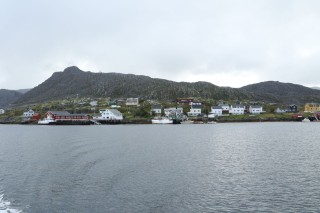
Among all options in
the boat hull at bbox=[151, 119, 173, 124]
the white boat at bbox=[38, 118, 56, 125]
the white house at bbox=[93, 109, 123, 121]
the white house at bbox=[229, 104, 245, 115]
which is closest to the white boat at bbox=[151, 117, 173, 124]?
the boat hull at bbox=[151, 119, 173, 124]

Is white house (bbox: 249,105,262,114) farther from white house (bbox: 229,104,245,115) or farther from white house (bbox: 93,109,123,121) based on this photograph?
white house (bbox: 93,109,123,121)

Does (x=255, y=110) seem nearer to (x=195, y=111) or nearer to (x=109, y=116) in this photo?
(x=195, y=111)

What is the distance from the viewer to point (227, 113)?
7840 inches

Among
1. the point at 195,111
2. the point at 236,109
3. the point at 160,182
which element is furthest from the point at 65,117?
the point at 160,182

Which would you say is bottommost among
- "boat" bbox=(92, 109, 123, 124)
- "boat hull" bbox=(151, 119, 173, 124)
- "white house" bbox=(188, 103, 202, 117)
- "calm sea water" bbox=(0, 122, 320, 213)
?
"calm sea water" bbox=(0, 122, 320, 213)

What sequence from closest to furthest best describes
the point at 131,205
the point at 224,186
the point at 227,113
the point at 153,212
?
the point at 153,212 → the point at 131,205 → the point at 224,186 → the point at 227,113

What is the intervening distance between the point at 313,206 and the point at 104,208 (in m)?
16.9

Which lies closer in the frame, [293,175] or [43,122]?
[293,175]

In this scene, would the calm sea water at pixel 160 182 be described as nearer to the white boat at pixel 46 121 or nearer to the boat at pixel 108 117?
the boat at pixel 108 117

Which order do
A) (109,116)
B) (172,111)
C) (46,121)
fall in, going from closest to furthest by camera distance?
(46,121)
(109,116)
(172,111)

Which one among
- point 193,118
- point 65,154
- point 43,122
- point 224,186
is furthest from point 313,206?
point 43,122

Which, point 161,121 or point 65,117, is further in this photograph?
point 65,117

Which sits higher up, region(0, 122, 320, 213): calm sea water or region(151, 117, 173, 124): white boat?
region(151, 117, 173, 124): white boat

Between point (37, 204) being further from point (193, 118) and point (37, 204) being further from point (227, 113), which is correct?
point (227, 113)
